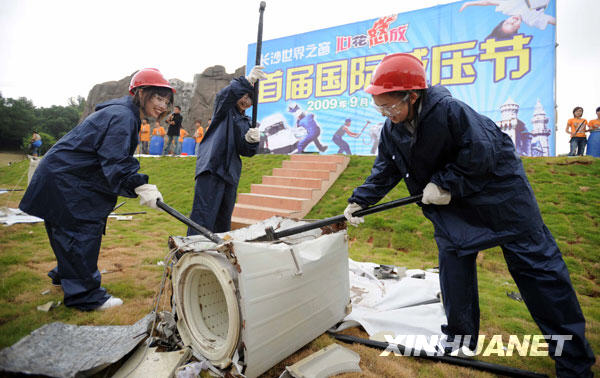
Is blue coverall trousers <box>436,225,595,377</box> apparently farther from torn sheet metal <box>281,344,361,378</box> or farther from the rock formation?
the rock formation

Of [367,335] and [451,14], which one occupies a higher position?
[451,14]

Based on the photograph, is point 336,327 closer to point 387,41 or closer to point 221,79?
point 387,41

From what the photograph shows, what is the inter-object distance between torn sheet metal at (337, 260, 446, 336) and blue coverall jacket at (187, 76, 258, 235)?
4.85 ft

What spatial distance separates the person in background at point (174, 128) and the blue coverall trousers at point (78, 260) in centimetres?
889

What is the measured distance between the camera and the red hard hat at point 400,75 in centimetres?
181

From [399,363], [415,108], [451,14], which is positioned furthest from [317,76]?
[399,363]

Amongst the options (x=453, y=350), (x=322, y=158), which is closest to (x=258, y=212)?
(x=322, y=158)

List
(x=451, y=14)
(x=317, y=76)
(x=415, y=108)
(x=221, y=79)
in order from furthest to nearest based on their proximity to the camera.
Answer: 1. (x=221, y=79)
2. (x=317, y=76)
3. (x=451, y=14)
4. (x=415, y=108)

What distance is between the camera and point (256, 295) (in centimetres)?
149

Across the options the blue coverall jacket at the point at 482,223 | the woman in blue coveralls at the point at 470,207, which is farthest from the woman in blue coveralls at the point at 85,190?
the blue coverall jacket at the point at 482,223

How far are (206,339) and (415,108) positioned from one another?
189cm

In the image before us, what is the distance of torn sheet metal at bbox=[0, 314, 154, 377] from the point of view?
1.41m

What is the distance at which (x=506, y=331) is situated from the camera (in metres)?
2.30

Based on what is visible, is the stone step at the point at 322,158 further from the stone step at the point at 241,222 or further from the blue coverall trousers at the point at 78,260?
the blue coverall trousers at the point at 78,260
